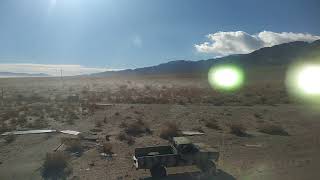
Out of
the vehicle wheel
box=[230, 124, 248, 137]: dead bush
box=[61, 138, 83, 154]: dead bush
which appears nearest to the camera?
the vehicle wheel

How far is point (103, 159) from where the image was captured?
17.7 m

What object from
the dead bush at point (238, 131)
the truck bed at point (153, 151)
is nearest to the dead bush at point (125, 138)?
the truck bed at point (153, 151)

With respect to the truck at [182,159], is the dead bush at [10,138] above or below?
below

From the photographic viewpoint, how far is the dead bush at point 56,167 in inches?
601

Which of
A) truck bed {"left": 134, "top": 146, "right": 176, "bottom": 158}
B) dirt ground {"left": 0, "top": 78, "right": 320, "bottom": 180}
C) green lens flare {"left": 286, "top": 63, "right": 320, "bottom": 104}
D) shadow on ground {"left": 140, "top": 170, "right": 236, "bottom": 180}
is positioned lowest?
dirt ground {"left": 0, "top": 78, "right": 320, "bottom": 180}

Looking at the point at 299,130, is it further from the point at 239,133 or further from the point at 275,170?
the point at 275,170

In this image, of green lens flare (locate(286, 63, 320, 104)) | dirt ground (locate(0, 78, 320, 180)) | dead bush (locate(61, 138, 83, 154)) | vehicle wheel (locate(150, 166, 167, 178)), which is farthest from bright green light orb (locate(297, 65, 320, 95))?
vehicle wheel (locate(150, 166, 167, 178))

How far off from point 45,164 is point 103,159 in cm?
258

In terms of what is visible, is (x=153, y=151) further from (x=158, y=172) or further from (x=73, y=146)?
(x=73, y=146)

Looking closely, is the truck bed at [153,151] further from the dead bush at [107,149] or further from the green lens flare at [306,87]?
the green lens flare at [306,87]

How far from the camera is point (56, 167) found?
626 inches

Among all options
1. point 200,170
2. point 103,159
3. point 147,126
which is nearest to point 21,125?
point 147,126

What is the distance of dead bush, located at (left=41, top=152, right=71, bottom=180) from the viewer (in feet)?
50.1

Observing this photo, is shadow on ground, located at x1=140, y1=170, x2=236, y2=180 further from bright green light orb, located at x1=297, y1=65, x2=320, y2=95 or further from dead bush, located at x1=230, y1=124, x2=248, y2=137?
bright green light orb, located at x1=297, y1=65, x2=320, y2=95
